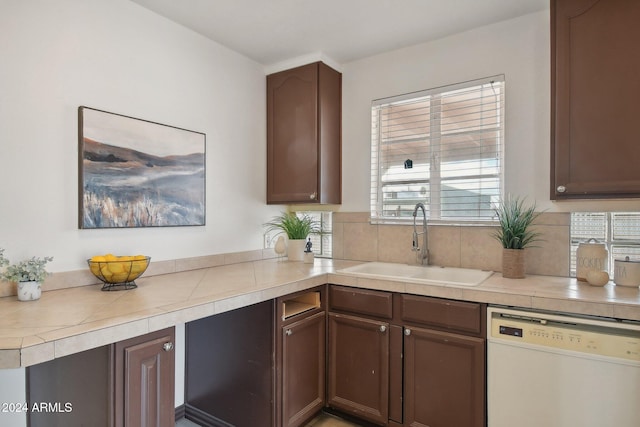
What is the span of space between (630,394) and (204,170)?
248 centimetres

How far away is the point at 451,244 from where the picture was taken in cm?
250

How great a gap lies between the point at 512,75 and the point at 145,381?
2.57 meters

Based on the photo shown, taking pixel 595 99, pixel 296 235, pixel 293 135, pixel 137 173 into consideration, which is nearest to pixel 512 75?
pixel 595 99

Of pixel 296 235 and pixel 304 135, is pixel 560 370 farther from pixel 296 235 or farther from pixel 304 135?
pixel 304 135

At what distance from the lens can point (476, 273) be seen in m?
2.32

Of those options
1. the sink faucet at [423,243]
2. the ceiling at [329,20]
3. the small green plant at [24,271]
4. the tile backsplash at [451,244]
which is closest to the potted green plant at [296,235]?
the tile backsplash at [451,244]

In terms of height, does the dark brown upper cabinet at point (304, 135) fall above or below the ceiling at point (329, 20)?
below

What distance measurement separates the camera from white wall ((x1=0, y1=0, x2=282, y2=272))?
1656 mm

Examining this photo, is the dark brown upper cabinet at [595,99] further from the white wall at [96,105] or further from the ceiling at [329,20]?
the white wall at [96,105]

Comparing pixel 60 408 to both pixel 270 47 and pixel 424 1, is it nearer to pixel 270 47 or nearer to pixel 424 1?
pixel 270 47

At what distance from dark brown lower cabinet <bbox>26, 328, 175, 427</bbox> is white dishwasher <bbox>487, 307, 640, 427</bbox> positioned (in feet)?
4.87

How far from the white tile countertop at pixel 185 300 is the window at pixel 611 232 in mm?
257

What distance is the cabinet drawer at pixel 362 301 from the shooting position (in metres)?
2.08

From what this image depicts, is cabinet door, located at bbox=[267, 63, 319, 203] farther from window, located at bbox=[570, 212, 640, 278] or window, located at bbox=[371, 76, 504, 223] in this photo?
window, located at bbox=[570, 212, 640, 278]
